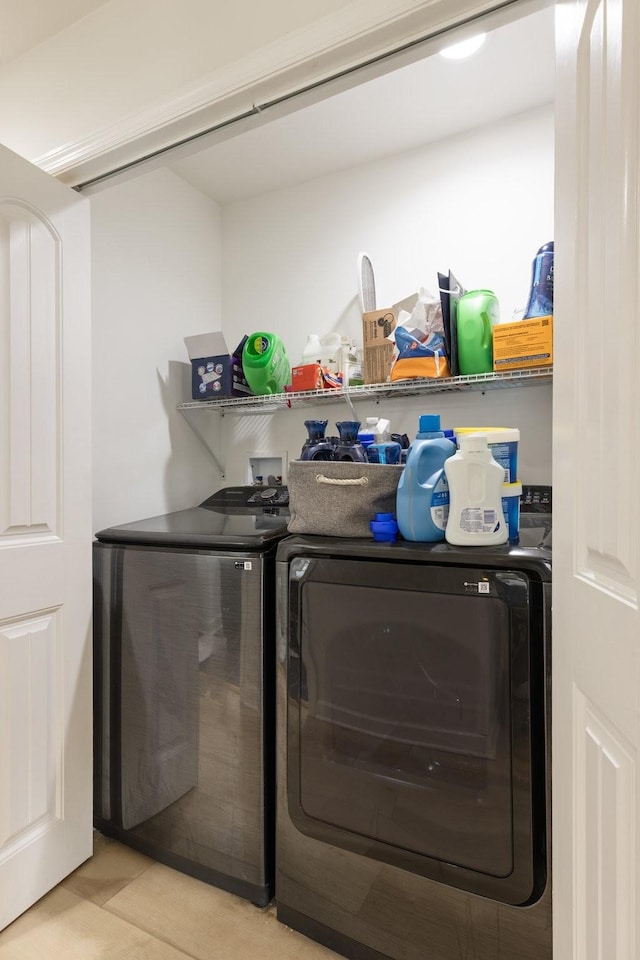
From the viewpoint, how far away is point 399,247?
221cm

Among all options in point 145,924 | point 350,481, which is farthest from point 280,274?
point 145,924

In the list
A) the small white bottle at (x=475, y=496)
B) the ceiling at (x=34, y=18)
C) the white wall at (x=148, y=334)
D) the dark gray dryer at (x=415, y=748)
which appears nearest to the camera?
the dark gray dryer at (x=415, y=748)

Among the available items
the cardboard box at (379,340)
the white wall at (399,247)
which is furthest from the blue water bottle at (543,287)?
the cardboard box at (379,340)

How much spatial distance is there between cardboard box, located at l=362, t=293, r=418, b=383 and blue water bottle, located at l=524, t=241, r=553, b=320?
45cm

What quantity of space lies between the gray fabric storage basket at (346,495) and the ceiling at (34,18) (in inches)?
A: 57.5

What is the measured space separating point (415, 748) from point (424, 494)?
1.98 ft

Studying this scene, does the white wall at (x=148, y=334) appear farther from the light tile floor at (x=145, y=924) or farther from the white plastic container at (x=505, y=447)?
the white plastic container at (x=505, y=447)

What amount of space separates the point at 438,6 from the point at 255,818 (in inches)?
77.6

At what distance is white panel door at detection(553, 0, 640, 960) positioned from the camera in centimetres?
61

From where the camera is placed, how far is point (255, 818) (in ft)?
4.67

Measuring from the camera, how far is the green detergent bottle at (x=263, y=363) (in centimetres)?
215

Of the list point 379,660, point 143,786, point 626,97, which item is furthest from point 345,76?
point 143,786

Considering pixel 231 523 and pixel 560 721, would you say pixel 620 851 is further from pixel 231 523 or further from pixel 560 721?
pixel 231 523

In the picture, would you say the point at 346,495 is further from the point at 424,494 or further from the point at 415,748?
the point at 415,748
